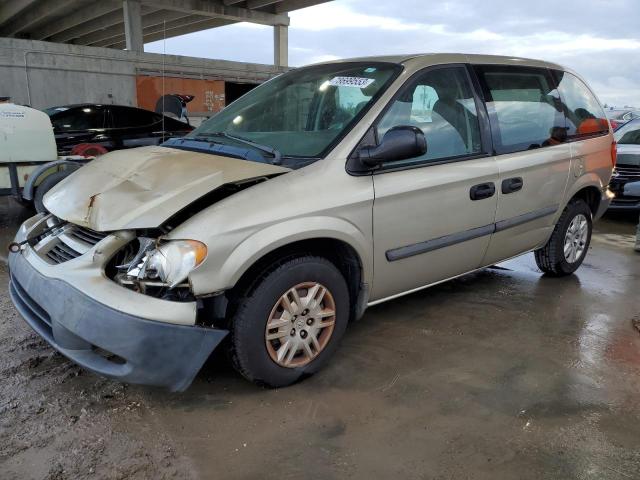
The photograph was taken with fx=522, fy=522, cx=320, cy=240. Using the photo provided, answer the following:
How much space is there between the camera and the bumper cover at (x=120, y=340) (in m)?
2.18

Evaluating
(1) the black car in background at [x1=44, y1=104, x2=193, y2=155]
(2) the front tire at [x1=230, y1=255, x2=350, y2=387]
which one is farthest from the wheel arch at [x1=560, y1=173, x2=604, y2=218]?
(1) the black car in background at [x1=44, y1=104, x2=193, y2=155]

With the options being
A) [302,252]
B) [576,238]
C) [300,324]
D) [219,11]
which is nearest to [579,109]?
[576,238]

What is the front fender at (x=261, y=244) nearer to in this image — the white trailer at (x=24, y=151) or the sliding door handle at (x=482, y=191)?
the sliding door handle at (x=482, y=191)

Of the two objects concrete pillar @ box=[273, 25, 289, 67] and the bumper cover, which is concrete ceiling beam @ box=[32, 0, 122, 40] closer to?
concrete pillar @ box=[273, 25, 289, 67]

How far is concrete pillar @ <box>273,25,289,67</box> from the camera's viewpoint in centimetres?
2635

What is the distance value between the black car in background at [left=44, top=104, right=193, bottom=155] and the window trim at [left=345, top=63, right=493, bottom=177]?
5.56 metres

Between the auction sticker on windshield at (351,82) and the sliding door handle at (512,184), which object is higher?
the auction sticker on windshield at (351,82)

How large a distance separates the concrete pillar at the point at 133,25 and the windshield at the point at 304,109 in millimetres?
19730

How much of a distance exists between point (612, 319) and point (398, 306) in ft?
5.05

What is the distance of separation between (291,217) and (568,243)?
301cm

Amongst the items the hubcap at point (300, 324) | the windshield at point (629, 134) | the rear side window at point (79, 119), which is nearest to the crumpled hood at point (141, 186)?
the hubcap at point (300, 324)

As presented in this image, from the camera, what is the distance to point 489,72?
11.7ft

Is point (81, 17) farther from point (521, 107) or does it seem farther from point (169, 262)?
point (169, 262)

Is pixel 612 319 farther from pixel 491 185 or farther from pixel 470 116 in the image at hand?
pixel 470 116
